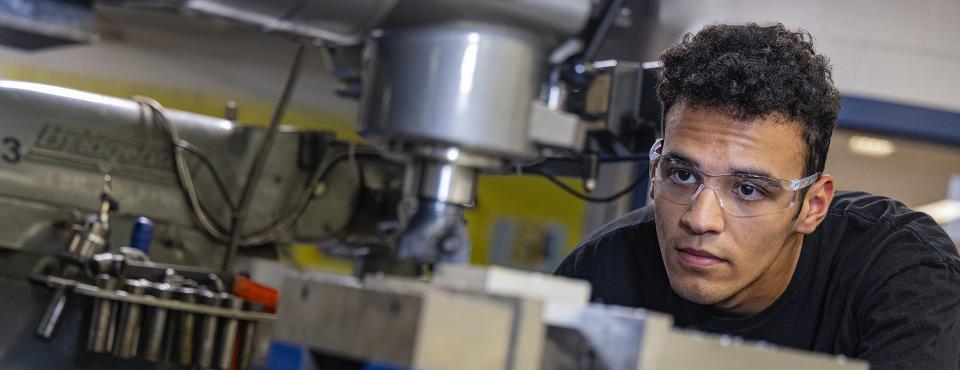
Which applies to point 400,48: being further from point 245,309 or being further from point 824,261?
point 824,261

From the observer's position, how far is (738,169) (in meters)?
1.31

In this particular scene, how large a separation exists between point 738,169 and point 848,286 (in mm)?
253

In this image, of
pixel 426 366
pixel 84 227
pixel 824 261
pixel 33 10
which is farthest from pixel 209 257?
pixel 426 366

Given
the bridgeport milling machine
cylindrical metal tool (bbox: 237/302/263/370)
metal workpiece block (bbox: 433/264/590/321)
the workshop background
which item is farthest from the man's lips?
the workshop background

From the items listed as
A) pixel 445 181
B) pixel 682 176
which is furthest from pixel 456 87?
pixel 682 176

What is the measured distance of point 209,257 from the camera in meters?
1.84

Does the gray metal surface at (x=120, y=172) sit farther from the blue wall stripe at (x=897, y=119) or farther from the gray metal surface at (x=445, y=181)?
the blue wall stripe at (x=897, y=119)

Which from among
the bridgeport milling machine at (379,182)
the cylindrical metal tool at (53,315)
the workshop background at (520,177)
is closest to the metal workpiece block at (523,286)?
the bridgeport milling machine at (379,182)

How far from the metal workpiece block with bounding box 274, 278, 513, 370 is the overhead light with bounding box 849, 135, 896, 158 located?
3.23 metres

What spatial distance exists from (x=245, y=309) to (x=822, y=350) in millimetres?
747

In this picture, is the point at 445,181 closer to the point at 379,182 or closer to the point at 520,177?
the point at 379,182

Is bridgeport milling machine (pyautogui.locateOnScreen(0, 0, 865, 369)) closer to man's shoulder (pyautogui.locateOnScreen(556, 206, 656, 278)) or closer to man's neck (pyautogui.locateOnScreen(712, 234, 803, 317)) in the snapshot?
man's shoulder (pyautogui.locateOnScreen(556, 206, 656, 278))

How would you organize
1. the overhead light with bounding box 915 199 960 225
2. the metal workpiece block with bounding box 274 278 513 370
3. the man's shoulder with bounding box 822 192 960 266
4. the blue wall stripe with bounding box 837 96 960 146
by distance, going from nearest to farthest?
the metal workpiece block with bounding box 274 278 513 370, the man's shoulder with bounding box 822 192 960 266, the blue wall stripe with bounding box 837 96 960 146, the overhead light with bounding box 915 199 960 225

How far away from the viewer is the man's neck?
1.43 meters
